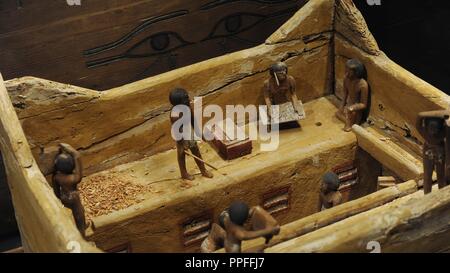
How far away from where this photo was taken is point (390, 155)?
6.84 metres

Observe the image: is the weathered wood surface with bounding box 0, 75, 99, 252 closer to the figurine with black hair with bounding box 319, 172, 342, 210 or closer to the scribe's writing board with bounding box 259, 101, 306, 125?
the figurine with black hair with bounding box 319, 172, 342, 210

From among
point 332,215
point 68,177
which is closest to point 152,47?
point 68,177

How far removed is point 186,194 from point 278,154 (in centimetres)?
94

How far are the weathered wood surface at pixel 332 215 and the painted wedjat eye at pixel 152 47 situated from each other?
2976mm

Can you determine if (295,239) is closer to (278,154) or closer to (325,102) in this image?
(278,154)

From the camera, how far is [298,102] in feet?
24.4

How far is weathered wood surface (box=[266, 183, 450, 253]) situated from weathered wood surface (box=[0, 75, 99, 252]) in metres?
1.27

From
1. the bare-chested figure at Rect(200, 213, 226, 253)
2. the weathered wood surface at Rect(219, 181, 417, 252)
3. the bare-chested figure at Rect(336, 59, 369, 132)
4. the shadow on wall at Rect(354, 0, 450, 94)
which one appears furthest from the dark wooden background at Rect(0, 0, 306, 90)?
the weathered wood surface at Rect(219, 181, 417, 252)

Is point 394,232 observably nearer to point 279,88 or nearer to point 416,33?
point 279,88

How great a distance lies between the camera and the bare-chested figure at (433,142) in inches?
233

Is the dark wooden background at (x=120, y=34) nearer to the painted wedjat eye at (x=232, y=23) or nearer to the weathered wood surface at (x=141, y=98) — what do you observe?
the painted wedjat eye at (x=232, y=23)

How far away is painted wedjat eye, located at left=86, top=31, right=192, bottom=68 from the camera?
8.26m
